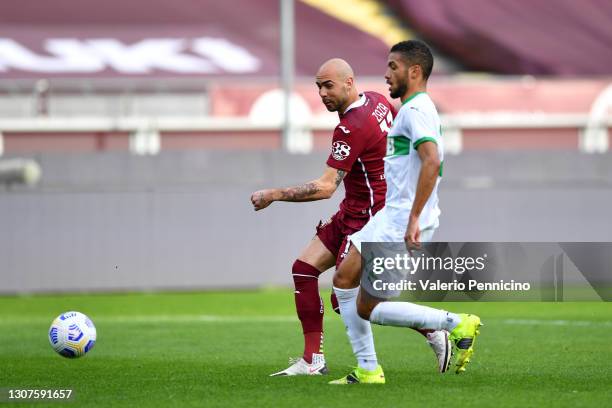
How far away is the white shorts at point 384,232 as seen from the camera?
7660mm

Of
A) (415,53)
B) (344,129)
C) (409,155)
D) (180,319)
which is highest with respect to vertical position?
(415,53)

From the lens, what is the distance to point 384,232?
25.4 feet

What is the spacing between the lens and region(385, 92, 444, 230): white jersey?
24.5 ft

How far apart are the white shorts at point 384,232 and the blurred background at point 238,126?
11055 millimetres

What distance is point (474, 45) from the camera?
29.1 metres

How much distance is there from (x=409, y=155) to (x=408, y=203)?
295 millimetres

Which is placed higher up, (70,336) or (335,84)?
(335,84)

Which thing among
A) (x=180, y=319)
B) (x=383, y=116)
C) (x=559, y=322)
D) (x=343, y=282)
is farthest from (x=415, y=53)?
(x=180, y=319)

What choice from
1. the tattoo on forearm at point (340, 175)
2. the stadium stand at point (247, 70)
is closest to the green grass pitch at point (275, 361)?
the tattoo on forearm at point (340, 175)

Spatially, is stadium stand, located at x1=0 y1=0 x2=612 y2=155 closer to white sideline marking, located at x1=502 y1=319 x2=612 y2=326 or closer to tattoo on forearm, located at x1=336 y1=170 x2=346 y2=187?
white sideline marking, located at x1=502 y1=319 x2=612 y2=326

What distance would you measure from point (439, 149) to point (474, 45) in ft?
72.3

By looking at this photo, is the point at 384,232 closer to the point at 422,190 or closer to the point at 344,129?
the point at 422,190

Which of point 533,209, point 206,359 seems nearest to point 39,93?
point 533,209

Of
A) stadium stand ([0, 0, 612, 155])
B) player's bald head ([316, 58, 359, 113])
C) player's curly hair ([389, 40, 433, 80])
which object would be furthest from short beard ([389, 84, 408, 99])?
stadium stand ([0, 0, 612, 155])
